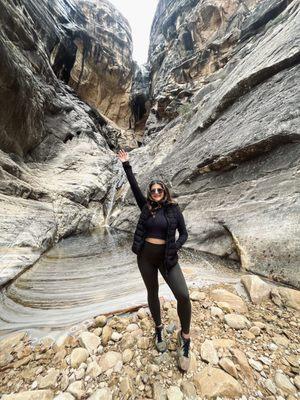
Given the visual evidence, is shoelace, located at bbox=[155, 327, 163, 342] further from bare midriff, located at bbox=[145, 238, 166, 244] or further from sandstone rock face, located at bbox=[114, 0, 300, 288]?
sandstone rock face, located at bbox=[114, 0, 300, 288]

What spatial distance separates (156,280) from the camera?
2584 millimetres

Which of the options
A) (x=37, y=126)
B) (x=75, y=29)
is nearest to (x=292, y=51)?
(x=37, y=126)

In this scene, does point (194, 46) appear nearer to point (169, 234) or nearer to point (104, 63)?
point (104, 63)

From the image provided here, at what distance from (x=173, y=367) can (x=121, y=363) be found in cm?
63

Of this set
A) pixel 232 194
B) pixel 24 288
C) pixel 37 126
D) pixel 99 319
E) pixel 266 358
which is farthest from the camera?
pixel 37 126

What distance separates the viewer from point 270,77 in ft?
24.5

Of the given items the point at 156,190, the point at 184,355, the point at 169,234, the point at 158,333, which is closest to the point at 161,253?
the point at 169,234

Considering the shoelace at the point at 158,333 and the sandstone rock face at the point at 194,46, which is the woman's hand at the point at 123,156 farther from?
the sandstone rock face at the point at 194,46

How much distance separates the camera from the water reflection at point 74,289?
3479mm

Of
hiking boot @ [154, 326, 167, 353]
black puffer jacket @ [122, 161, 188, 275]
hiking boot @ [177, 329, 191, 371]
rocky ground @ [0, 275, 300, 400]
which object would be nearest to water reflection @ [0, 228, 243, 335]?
rocky ground @ [0, 275, 300, 400]

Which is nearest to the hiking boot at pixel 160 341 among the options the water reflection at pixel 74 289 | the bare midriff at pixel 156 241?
the water reflection at pixel 74 289

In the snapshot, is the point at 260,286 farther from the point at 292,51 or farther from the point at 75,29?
the point at 75,29

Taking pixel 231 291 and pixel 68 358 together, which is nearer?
pixel 68 358

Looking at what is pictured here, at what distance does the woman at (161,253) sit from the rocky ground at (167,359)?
0.26 m
